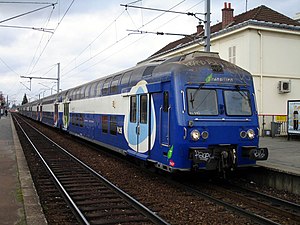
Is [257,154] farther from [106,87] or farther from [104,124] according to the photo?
[106,87]

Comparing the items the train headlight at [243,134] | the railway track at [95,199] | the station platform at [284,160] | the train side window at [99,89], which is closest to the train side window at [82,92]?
the train side window at [99,89]

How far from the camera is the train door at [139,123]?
9.80m

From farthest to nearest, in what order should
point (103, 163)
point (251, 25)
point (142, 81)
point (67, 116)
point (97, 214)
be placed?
point (67, 116)
point (251, 25)
point (103, 163)
point (142, 81)
point (97, 214)

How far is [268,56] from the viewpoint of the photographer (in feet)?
73.6

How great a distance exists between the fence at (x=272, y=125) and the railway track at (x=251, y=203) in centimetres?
1152

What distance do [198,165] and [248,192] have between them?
4.94ft

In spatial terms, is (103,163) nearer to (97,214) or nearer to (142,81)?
(142,81)

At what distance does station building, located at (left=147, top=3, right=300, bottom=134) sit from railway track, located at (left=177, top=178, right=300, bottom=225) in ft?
43.3

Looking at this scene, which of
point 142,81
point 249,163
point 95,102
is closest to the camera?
point 249,163

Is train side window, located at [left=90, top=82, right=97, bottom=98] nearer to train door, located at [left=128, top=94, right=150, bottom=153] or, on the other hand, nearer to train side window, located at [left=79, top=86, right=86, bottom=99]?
train side window, located at [left=79, top=86, right=86, bottom=99]

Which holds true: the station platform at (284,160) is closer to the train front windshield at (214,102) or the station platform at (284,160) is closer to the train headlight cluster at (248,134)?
the train headlight cluster at (248,134)

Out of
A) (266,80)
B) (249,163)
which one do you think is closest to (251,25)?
(266,80)

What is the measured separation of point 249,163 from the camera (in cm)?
905

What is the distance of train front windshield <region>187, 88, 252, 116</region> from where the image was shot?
8531mm
